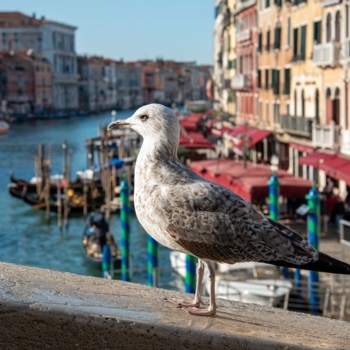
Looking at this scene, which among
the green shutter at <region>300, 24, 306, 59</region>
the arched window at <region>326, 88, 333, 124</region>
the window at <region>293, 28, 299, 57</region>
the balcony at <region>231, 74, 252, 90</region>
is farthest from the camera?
the balcony at <region>231, 74, 252, 90</region>

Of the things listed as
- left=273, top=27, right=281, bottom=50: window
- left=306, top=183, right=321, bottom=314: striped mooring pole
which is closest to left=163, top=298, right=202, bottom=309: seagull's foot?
left=306, top=183, right=321, bottom=314: striped mooring pole

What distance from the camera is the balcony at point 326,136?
14125mm

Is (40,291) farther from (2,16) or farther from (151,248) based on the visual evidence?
(2,16)

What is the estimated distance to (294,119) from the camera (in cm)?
1745

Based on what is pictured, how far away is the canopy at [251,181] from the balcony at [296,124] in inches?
125

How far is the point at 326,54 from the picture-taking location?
14.5 meters

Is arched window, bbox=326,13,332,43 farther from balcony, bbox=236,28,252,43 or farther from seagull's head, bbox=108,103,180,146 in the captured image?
seagull's head, bbox=108,103,180,146

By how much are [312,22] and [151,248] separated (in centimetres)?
840

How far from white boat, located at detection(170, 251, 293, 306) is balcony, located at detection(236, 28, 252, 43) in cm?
1675

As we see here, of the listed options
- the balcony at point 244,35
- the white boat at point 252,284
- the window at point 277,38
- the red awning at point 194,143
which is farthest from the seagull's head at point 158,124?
the balcony at point 244,35

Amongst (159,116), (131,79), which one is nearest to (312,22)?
(159,116)

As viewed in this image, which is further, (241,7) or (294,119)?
(241,7)

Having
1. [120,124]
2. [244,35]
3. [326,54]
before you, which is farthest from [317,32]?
[120,124]

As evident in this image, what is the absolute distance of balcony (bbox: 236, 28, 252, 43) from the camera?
24.7 metres
